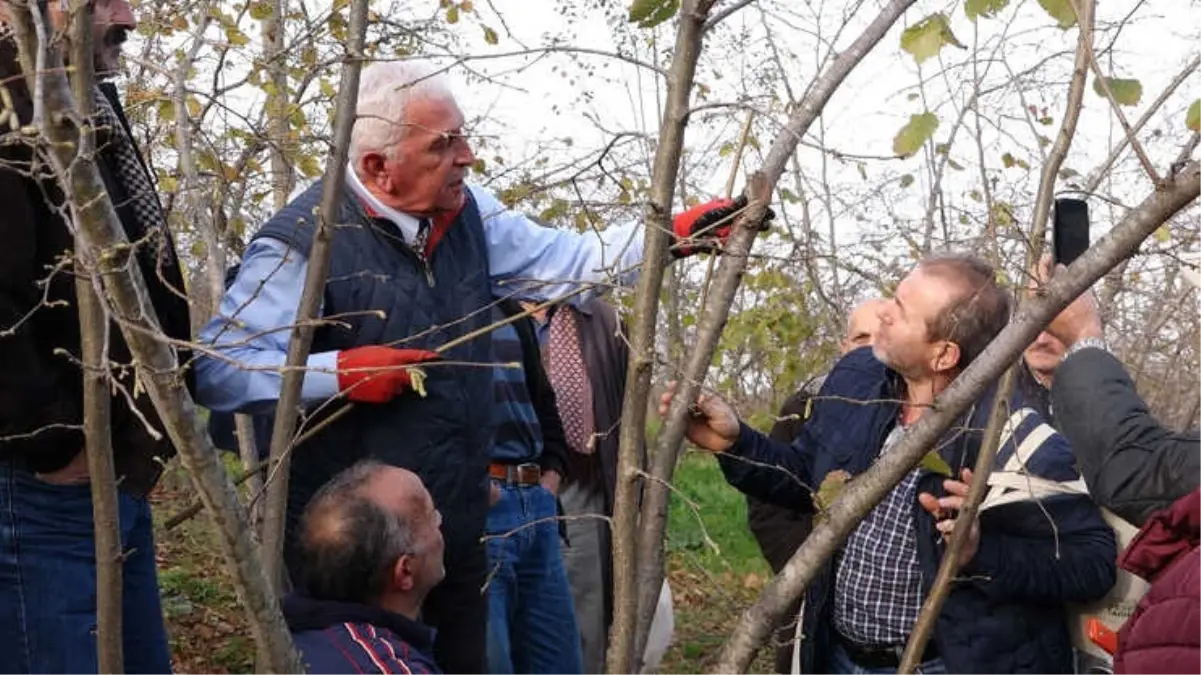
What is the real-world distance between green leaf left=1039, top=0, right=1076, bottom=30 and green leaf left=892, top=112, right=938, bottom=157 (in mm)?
280

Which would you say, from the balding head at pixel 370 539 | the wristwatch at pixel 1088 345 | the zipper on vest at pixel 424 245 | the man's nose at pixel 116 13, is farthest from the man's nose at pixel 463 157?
the wristwatch at pixel 1088 345

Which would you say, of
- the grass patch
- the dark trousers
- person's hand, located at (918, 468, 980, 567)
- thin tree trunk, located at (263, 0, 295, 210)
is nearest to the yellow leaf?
thin tree trunk, located at (263, 0, 295, 210)

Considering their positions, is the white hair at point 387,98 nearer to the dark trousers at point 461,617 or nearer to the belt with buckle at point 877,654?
the dark trousers at point 461,617

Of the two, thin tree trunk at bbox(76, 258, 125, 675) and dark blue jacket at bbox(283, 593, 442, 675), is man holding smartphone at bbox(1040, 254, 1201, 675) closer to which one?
dark blue jacket at bbox(283, 593, 442, 675)

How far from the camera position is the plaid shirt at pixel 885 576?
270 centimetres

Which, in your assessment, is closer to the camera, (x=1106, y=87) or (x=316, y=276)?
(x=1106, y=87)

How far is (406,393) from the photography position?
105 inches

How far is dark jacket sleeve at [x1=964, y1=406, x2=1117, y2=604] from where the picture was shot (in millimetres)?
2553

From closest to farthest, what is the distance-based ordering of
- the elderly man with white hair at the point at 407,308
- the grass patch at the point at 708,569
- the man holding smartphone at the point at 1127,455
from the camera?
the man holding smartphone at the point at 1127,455 → the elderly man with white hair at the point at 407,308 → the grass patch at the point at 708,569

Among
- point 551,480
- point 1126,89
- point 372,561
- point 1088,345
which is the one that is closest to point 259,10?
point 551,480

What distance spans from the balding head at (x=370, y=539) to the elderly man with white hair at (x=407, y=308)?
12 cm

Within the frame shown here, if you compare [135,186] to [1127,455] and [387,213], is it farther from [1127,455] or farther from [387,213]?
[1127,455]

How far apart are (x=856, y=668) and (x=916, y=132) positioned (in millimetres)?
1161

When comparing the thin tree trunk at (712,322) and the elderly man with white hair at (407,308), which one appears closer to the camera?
the thin tree trunk at (712,322)
